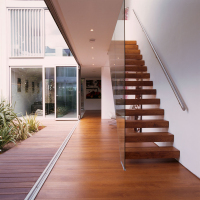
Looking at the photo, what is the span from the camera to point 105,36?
4258 millimetres

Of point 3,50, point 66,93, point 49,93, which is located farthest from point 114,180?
point 3,50

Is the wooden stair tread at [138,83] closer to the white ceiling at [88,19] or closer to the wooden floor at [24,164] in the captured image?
the white ceiling at [88,19]

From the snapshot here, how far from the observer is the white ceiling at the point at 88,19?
2.84 meters

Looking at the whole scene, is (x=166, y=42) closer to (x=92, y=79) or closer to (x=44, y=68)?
(x=44, y=68)

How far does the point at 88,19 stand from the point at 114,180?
9.56ft

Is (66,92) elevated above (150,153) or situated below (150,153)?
above

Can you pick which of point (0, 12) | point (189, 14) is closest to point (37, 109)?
point (0, 12)

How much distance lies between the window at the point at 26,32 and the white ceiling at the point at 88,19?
3.57 m

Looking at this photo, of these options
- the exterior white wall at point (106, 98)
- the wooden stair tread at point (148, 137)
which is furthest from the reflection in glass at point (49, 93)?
the wooden stair tread at point (148, 137)

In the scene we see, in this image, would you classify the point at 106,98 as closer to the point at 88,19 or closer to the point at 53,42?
the point at 53,42

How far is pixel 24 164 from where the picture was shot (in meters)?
2.82

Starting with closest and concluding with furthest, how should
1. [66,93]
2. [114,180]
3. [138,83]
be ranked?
[114,180]
[138,83]
[66,93]

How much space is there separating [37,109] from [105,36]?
199 inches

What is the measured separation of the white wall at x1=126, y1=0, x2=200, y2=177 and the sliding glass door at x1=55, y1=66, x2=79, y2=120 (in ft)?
14.6
